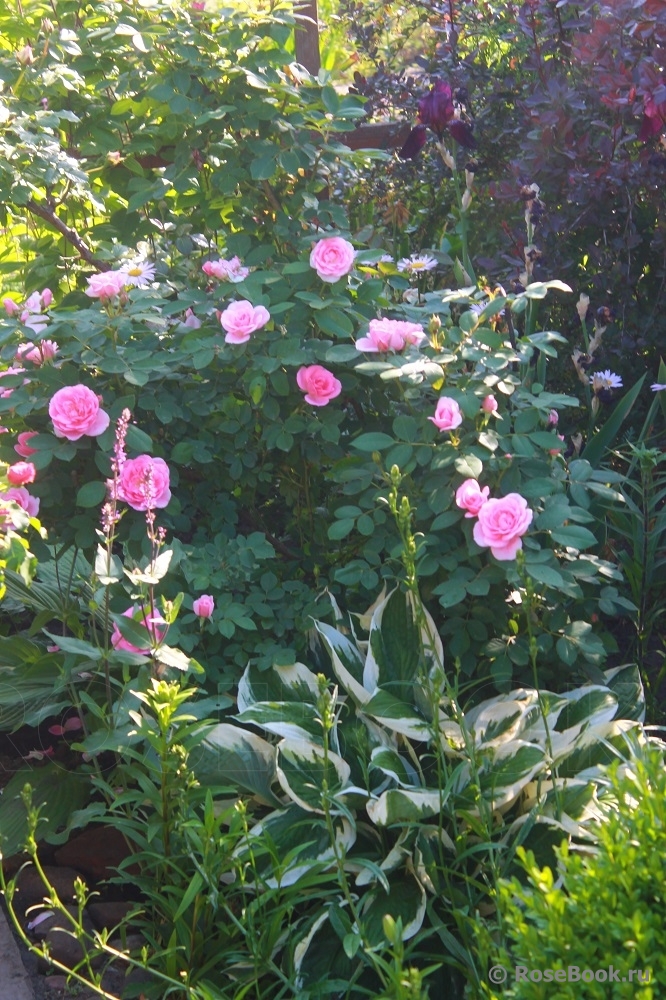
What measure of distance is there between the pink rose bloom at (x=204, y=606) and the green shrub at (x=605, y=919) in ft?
3.21

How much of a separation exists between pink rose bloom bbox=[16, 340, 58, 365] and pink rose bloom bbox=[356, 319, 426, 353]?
0.67 meters

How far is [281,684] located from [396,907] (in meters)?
0.55

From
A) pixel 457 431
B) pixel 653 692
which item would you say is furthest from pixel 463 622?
pixel 653 692

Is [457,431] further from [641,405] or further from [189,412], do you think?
[641,405]

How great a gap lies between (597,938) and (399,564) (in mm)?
1147

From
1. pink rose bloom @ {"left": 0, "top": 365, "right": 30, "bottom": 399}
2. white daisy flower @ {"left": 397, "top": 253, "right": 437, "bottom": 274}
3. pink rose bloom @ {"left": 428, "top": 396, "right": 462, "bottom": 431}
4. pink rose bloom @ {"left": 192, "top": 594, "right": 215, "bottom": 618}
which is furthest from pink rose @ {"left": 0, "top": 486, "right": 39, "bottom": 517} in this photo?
white daisy flower @ {"left": 397, "top": 253, "right": 437, "bottom": 274}

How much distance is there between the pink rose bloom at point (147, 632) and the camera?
184 cm

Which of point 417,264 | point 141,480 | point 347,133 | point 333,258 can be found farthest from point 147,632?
point 347,133

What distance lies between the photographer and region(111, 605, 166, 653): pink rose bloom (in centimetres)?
184

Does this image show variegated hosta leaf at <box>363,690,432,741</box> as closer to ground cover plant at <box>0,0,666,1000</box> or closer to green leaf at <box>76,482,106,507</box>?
ground cover plant at <box>0,0,666,1000</box>

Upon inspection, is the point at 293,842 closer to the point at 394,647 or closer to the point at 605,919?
the point at 394,647

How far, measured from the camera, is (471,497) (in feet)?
6.61

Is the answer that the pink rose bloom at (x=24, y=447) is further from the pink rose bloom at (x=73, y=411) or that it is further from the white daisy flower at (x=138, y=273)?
the white daisy flower at (x=138, y=273)

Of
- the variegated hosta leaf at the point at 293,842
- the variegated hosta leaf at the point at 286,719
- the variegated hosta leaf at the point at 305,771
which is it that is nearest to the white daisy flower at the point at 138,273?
the variegated hosta leaf at the point at 286,719
